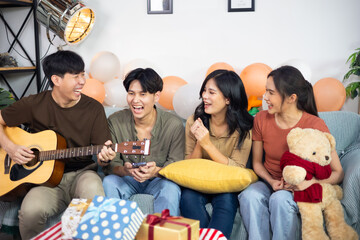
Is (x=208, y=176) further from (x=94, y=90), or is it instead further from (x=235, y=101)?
(x=94, y=90)

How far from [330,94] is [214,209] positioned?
123 centimetres

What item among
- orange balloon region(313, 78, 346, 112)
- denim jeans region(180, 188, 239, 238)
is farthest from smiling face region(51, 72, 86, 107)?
orange balloon region(313, 78, 346, 112)

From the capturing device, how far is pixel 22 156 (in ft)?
6.84

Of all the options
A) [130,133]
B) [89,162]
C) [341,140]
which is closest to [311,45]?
[341,140]

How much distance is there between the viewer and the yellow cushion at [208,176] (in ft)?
6.52

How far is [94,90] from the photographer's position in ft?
9.23

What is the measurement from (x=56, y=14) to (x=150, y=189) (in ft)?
4.94

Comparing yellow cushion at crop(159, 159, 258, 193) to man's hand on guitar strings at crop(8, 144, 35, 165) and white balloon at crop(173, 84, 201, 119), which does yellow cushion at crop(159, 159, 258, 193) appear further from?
man's hand on guitar strings at crop(8, 144, 35, 165)

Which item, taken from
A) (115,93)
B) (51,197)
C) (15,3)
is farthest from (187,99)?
(15,3)

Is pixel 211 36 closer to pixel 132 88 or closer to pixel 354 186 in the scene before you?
pixel 132 88

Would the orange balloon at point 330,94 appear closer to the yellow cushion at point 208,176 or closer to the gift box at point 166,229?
the yellow cushion at point 208,176

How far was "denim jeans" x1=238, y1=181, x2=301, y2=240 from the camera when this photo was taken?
1905 mm

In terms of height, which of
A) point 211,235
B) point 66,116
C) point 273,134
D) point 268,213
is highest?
point 66,116

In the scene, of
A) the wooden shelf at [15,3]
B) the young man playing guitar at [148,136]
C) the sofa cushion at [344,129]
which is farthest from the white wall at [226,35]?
the young man playing guitar at [148,136]
